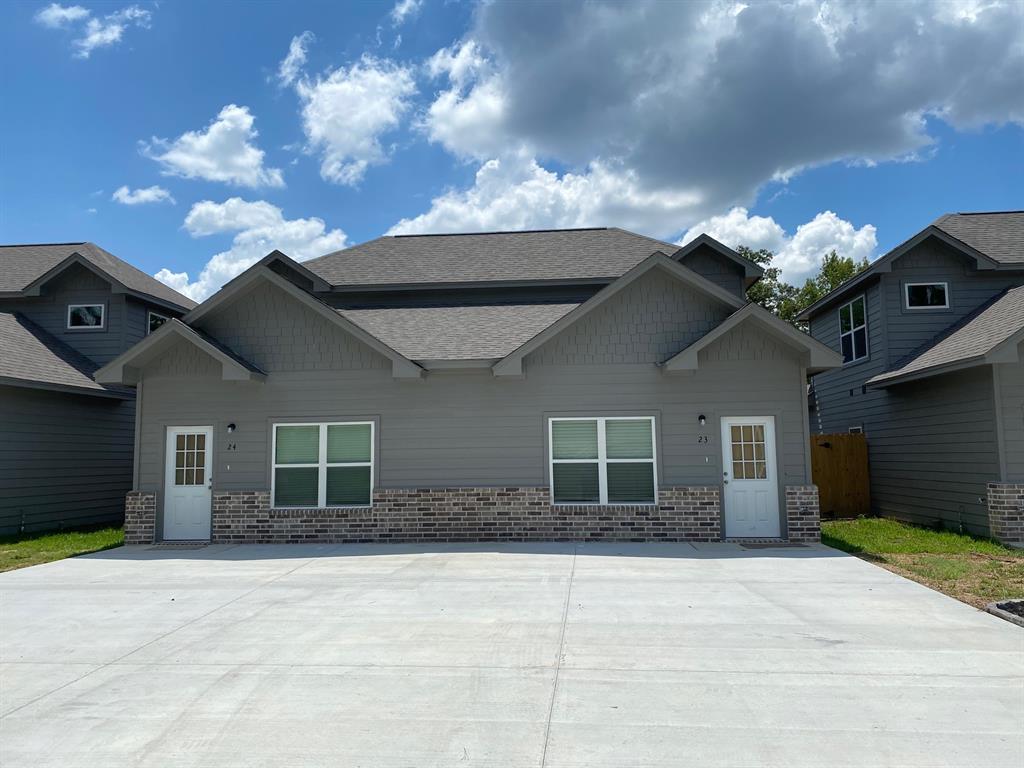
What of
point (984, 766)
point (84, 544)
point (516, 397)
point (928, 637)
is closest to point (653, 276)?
point (516, 397)

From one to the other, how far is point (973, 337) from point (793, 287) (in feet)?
94.8

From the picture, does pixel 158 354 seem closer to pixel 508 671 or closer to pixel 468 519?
pixel 468 519

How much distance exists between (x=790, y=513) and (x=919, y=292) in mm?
7077

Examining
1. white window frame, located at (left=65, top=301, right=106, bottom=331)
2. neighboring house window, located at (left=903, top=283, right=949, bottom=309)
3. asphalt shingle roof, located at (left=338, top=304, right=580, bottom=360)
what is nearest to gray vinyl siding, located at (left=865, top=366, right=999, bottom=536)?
neighboring house window, located at (left=903, top=283, right=949, bottom=309)

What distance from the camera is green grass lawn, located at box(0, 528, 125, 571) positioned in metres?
11.2

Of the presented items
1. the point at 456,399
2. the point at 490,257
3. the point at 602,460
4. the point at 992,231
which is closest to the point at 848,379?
the point at 992,231

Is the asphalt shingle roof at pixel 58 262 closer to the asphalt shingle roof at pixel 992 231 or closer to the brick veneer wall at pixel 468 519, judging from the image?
the brick veneer wall at pixel 468 519

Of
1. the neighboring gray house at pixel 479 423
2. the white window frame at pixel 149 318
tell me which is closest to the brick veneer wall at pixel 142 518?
the neighboring gray house at pixel 479 423

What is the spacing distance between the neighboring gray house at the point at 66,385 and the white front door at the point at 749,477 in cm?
1331

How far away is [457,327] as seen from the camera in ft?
45.4

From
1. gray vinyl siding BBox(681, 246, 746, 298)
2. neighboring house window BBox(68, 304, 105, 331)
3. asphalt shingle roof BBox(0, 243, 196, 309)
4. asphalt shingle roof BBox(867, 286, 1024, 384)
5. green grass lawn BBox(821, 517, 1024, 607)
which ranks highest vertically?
asphalt shingle roof BBox(0, 243, 196, 309)

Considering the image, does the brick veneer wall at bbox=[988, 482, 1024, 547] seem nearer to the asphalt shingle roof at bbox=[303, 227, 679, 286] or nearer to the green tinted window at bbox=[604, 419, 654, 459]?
the green tinted window at bbox=[604, 419, 654, 459]

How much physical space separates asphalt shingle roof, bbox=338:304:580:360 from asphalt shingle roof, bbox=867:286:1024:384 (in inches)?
262

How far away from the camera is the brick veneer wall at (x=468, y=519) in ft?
38.5
